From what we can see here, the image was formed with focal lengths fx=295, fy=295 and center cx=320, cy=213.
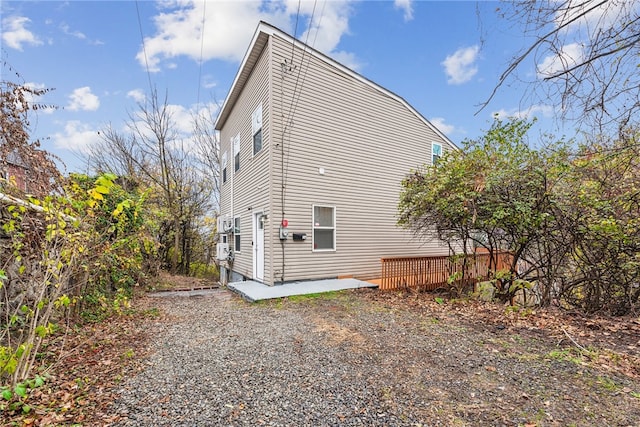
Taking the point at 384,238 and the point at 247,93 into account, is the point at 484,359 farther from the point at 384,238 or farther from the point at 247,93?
the point at 247,93

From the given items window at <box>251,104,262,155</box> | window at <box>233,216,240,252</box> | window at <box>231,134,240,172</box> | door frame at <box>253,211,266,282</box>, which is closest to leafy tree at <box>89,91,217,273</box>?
window at <box>233,216,240,252</box>

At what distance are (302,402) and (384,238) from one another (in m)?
7.29

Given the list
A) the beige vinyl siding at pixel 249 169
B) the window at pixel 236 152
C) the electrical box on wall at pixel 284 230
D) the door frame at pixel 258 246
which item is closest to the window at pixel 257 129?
the beige vinyl siding at pixel 249 169

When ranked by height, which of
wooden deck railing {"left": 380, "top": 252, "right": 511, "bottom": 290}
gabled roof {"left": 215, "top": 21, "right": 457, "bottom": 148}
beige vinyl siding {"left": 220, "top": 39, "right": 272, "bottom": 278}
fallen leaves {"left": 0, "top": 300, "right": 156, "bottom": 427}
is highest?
gabled roof {"left": 215, "top": 21, "right": 457, "bottom": 148}

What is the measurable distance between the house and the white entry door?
29mm

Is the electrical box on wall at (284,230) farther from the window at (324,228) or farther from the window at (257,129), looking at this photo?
the window at (257,129)

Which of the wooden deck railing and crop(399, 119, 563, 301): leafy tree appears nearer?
crop(399, 119, 563, 301): leafy tree

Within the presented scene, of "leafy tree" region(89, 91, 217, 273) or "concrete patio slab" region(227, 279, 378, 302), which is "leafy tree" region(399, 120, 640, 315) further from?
"leafy tree" region(89, 91, 217, 273)

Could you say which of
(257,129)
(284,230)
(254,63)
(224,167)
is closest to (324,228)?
(284,230)

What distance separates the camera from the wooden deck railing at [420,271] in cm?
779

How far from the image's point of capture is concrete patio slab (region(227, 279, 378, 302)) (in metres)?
6.58

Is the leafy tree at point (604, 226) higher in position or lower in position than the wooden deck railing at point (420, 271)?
higher

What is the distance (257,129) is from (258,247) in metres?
3.39

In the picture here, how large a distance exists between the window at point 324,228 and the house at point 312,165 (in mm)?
28
